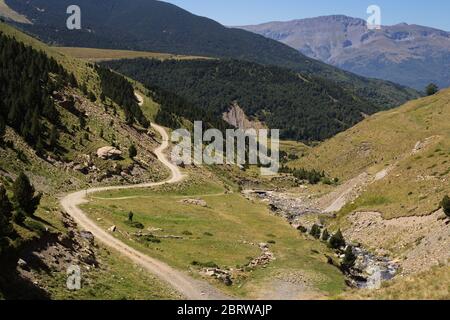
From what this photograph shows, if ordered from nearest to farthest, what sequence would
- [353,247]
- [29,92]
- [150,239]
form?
[150,239], [353,247], [29,92]

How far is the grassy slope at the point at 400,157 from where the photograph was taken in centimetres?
8936

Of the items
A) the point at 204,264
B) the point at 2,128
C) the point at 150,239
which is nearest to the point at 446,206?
the point at 204,264

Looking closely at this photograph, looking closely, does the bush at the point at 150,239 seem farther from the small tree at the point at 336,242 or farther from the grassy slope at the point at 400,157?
the grassy slope at the point at 400,157

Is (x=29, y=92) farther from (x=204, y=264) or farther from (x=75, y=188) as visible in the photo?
(x=204, y=264)

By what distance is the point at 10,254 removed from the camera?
3734 cm

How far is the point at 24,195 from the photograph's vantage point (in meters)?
48.2

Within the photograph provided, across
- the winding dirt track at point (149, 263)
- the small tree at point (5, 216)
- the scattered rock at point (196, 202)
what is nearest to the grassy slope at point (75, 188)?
the winding dirt track at point (149, 263)

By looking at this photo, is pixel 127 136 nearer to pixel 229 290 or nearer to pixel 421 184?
pixel 421 184

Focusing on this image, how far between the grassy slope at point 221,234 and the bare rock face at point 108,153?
39.0 ft

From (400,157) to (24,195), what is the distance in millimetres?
96369

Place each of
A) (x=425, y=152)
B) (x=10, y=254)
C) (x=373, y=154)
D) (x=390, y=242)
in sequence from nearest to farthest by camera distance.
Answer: (x=10, y=254)
(x=390, y=242)
(x=425, y=152)
(x=373, y=154)

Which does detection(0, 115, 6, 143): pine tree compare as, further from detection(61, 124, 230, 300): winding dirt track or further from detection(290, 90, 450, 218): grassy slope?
detection(290, 90, 450, 218): grassy slope

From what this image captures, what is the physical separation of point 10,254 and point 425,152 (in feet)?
301
